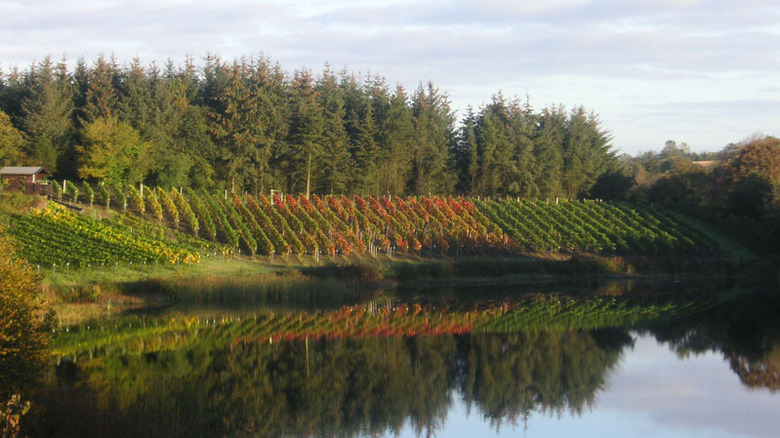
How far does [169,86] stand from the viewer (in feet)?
218

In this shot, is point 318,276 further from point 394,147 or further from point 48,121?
point 48,121

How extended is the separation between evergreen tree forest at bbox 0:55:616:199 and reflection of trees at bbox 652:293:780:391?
117 ft

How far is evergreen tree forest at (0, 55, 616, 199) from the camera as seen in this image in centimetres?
5891

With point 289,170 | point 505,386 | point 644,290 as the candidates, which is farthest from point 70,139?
point 505,386

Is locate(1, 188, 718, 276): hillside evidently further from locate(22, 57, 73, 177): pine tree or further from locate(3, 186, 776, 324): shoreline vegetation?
locate(22, 57, 73, 177): pine tree

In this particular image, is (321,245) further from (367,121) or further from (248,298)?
(367,121)

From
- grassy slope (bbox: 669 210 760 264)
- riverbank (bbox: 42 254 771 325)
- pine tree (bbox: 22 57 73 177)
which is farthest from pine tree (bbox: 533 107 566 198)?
pine tree (bbox: 22 57 73 177)

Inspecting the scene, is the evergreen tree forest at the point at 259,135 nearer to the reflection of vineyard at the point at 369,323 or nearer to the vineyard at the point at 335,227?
the vineyard at the point at 335,227

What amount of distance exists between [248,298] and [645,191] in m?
53.9

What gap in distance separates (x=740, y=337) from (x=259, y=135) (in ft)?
141

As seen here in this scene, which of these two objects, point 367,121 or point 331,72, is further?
point 331,72

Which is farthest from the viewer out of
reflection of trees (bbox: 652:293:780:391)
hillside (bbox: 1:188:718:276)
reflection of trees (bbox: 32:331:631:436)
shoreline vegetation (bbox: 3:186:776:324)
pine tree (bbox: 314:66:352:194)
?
pine tree (bbox: 314:66:352:194)

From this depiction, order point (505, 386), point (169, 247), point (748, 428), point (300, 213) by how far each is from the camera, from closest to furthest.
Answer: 1. point (748, 428)
2. point (505, 386)
3. point (169, 247)
4. point (300, 213)

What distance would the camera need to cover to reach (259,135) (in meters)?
62.7
